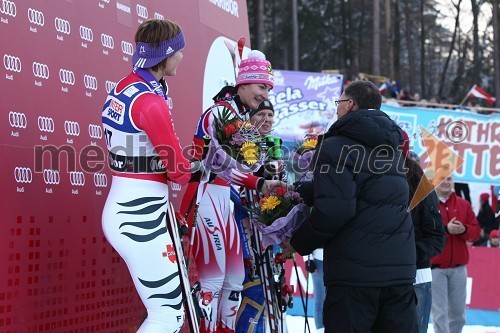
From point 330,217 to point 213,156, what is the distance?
48.2 inches

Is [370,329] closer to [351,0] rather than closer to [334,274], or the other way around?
[334,274]

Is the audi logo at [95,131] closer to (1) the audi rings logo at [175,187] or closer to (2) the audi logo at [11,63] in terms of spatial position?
(2) the audi logo at [11,63]

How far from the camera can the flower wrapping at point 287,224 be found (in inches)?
206

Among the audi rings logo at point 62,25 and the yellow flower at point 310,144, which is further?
the yellow flower at point 310,144

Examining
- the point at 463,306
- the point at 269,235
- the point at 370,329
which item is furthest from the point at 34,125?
the point at 463,306

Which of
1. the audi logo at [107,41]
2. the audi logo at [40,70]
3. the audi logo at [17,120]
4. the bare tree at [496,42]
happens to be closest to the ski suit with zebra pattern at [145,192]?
the audi logo at [17,120]

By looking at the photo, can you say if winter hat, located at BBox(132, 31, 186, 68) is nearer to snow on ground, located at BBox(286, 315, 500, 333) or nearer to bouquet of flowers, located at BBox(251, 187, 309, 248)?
bouquet of flowers, located at BBox(251, 187, 309, 248)

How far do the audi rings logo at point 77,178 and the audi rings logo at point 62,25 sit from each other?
1015 mm

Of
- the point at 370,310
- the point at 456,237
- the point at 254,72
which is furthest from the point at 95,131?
the point at 456,237

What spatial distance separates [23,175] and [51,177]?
298 mm

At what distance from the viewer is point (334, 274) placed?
183 inches

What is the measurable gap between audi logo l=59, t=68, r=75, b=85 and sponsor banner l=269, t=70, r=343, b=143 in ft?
38.7

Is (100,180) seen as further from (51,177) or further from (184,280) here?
(184,280)

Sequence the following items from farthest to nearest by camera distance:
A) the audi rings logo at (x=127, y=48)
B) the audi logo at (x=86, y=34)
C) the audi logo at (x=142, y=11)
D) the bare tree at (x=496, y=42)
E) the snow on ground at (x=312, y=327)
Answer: the bare tree at (x=496, y=42) → the snow on ground at (x=312, y=327) → the audi logo at (x=142, y=11) → the audi rings logo at (x=127, y=48) → the audi logo at (x=86, y=34)
